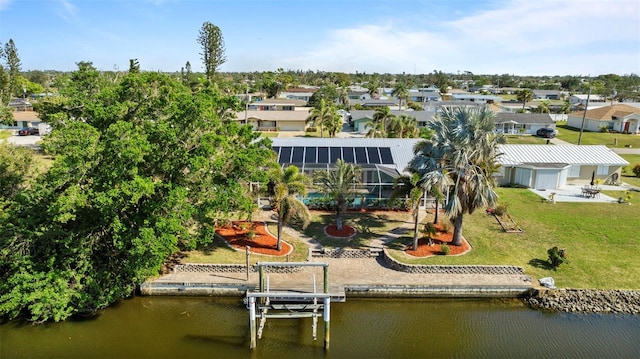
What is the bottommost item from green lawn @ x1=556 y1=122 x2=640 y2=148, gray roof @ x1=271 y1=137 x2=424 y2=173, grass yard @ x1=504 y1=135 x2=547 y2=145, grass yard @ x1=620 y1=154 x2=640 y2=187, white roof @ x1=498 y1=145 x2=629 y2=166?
grass yard @ x1=620 y1=154 x2=640 y2=187

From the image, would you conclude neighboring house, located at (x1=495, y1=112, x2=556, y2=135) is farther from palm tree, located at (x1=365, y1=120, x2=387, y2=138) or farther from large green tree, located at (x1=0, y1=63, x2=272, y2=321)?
large green tree, located at (x1=0, y1=63, x2=272, y2=321)

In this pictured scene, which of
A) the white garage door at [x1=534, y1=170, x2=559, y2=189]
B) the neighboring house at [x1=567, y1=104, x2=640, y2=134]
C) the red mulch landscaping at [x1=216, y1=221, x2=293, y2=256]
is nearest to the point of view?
the red mulch landscaping at [x1=216, y1=221, x2=293, y2=256]

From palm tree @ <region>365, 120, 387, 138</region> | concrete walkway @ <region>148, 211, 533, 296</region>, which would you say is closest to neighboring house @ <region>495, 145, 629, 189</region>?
palm tree @ <region>365, 120, 387, 138</region>

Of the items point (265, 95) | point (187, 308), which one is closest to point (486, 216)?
point (187, 308)

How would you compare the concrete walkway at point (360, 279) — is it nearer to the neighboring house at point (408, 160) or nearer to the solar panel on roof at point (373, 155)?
the neighboring house at point (408, 160)

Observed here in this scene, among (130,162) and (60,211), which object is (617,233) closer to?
(130,162)

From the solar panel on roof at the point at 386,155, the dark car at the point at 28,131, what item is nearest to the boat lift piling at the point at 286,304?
the solar panel on roof at the point at 386,155
